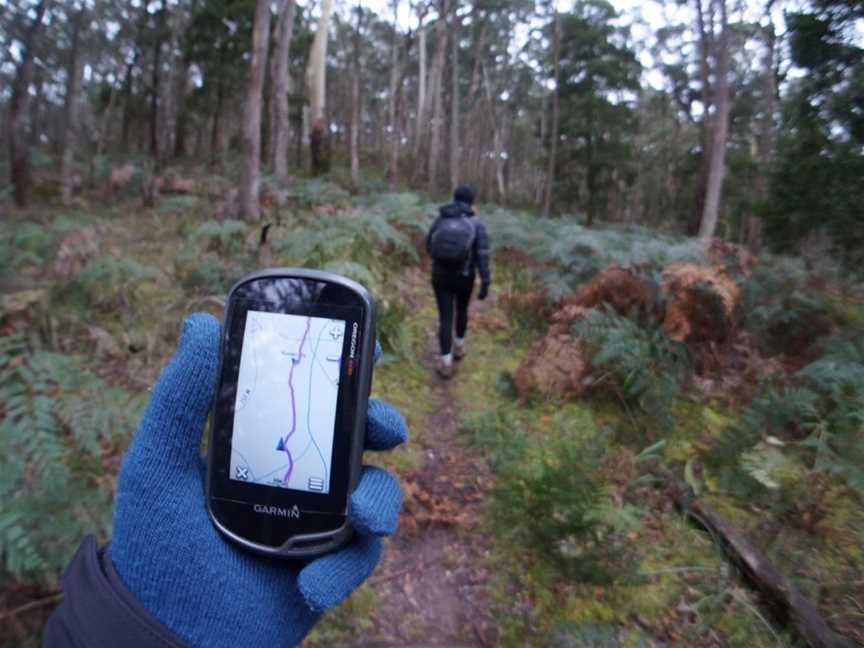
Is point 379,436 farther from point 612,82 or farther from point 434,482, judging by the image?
point 612,82

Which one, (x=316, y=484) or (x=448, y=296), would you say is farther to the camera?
(x=448, y=296)

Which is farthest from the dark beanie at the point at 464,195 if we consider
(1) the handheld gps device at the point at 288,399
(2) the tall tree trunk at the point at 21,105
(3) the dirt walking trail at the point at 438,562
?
(2) the tall tree trunk at the point at 21,105

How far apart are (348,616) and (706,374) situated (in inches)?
150

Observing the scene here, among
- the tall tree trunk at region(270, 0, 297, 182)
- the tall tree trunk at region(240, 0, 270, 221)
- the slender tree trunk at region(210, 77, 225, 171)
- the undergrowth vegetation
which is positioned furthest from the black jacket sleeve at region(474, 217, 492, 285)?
the slender tree trunk at region(210, 77, 225, 171)

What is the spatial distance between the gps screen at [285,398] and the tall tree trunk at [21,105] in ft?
44.3

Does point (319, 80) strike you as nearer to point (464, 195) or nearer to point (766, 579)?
point (464, 195)

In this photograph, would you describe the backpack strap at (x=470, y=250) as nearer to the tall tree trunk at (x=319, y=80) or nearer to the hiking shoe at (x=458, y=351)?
the hiking shoe at (x=458, y=351)

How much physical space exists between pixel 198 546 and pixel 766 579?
2.65m

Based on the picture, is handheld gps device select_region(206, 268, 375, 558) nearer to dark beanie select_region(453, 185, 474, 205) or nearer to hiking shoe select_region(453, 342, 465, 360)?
dark beanie select_region(453, 185, 474, 205)

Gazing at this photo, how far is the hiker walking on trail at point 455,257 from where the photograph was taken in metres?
5.35

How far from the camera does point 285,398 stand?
5.29 feet

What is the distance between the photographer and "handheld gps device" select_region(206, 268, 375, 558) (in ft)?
5.16

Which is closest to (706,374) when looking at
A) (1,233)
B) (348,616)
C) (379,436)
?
(348,616)

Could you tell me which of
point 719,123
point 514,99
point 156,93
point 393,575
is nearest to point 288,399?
point 393,575
